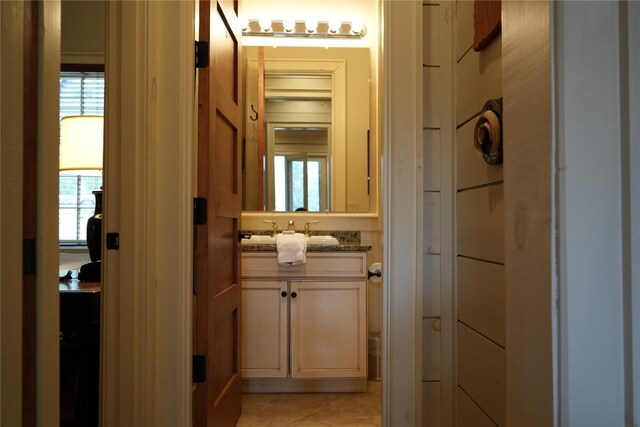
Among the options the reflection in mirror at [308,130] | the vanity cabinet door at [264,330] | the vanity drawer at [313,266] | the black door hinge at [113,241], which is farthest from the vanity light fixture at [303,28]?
the black door hinge at [113,241]

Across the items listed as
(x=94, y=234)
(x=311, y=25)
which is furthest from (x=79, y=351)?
(x=311, y=25)

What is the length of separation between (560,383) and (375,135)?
2.42m

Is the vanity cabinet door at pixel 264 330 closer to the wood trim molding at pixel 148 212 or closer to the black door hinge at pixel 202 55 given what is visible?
the wood trim molding at pixel 148 212

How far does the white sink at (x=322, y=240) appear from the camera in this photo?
2.40 meters

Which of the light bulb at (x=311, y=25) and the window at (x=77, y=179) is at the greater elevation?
the light bulb at (x=311, y=25)

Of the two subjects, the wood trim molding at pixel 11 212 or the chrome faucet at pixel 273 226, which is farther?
the chrome faucet at pixel 273 226

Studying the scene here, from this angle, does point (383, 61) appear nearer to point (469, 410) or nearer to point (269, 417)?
point (469, 410)

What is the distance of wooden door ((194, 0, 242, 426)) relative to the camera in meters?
1.44

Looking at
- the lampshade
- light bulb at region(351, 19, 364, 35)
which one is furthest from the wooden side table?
light bulb at region(351, 19, 364, 35)

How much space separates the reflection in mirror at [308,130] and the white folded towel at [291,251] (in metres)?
0.59

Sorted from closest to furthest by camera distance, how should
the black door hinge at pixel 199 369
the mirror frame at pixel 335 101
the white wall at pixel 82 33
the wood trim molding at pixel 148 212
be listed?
1. the wood trim molding at pixel 148 212
2. the black door hinge at pixel 199 369
3. the white wall at pixel 82 33
4. the mirror frame at pixel 335 101

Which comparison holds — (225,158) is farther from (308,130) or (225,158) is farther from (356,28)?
(356,28)

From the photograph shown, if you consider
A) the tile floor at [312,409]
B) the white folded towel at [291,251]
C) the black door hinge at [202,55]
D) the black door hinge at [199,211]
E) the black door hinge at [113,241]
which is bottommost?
the tile floor at [312,409]

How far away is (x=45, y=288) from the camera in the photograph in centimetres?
61
